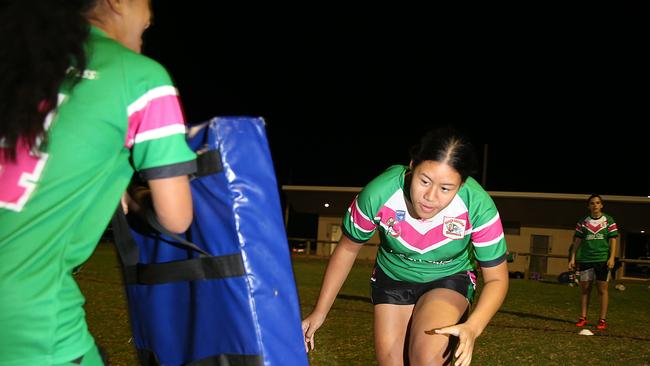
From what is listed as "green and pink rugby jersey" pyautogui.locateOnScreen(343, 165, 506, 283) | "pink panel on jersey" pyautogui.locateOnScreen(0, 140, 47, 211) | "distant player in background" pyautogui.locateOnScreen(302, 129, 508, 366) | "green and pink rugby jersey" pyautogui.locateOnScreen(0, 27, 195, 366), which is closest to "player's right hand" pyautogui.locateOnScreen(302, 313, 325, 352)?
"distant player in background" pyautogui.locateOnScreen(302, 129, 508, 366)

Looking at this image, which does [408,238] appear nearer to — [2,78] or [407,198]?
[407,198]

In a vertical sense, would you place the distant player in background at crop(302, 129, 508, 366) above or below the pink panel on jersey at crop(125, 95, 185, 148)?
below

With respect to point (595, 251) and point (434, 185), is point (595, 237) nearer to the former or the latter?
point (595, 251)

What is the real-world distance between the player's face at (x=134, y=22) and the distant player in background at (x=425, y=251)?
197 centimetres

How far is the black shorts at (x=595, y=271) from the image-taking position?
11201 mm

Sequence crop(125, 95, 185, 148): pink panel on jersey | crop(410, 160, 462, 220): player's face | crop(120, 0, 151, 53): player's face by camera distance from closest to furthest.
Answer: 1. crop(125, 95, 185, 148): pink panel on jersey
2. crop(120, 0, 151, 53): player's face
3. crop(410, 160, 462, 220): player's face

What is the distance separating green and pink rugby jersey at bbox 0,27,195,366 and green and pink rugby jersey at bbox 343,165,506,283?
2.43m

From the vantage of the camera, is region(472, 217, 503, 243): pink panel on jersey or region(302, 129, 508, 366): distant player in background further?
region(472, 217, 503, 243): pink panel on jersey

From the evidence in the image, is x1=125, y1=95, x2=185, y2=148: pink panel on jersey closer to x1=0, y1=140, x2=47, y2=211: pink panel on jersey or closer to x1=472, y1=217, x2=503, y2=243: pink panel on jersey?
x1=0, y1=140, x2=47, y2=211: pink panel on jersey

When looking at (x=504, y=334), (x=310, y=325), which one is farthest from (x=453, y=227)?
(x=504, y=334)

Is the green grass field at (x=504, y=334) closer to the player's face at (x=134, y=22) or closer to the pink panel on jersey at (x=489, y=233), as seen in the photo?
the pink panel on jersey at (x=489, y=233)

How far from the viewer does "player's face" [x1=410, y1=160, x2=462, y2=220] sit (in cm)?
357

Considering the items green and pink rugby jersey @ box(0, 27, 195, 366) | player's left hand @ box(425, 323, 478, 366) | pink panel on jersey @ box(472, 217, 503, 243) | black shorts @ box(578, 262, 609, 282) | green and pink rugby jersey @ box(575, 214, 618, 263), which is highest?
green and pink rugby jersey @ box(0, 27, 195, 366)

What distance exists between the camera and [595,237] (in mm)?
11414
